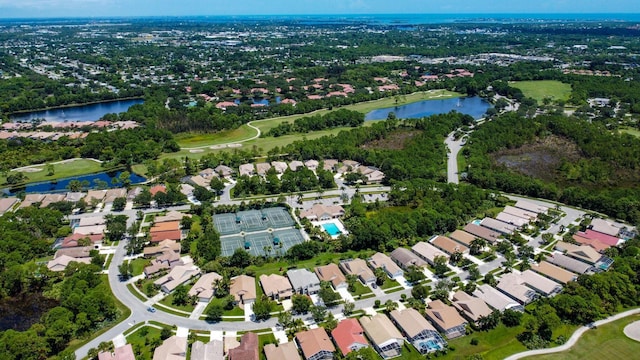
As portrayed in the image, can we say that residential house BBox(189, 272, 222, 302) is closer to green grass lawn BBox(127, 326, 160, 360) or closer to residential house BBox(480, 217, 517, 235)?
green grass lawn BBox(127, 326, 160, 360)

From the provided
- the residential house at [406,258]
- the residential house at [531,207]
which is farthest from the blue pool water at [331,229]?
the residential house at [531,207]

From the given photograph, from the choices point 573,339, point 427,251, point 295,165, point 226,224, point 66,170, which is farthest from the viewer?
point 66,170

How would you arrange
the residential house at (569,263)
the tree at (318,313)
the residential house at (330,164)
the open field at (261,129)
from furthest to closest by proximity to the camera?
the open field at (261,129), the residential house at (330,164), the residential house at (569,263), the tree at (318,313)

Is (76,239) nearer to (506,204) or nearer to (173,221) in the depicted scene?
(173,221)

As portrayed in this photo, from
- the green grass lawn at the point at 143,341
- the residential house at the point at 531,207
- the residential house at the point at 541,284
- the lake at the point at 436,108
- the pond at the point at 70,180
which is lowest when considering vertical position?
the residential house at the point at 541,284

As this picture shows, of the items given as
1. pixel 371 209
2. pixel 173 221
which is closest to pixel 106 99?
pixel 173 221

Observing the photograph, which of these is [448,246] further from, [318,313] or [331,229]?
[318,313]

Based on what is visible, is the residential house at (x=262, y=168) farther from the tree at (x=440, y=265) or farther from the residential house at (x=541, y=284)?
the residential house at (x=541, y=284)

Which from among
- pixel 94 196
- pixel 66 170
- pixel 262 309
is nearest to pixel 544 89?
pixel 262 309
